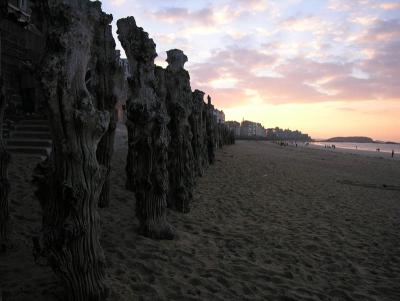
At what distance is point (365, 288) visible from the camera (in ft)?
14.9

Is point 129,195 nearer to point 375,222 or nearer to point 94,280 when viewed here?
point 94,280

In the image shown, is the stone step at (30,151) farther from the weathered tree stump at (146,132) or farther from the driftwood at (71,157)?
the driftwood at (71,157)

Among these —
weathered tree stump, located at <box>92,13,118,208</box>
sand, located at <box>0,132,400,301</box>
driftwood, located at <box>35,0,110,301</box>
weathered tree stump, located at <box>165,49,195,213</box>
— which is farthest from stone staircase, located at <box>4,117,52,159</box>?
driftwood, located at <box>35,0,110,301</box>

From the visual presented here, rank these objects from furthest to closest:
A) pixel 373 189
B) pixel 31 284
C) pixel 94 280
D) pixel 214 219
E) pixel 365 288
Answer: pixel 373 189 → pixel 214 219 → pixel 365 288 → pixel 31 284 → pixel 94 280

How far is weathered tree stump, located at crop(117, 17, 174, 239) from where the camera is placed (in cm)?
522

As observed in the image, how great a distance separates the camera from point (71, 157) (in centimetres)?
302

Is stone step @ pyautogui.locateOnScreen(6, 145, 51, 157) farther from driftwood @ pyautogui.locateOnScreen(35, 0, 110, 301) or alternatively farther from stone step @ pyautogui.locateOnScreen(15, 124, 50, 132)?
driftwood @ pyautogui.locateOnScreen(35, 0, 110, 301)

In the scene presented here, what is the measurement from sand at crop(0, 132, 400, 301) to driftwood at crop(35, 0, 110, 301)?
48 centimetres

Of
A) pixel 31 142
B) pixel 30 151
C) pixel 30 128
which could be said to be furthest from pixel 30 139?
pixel 30 128

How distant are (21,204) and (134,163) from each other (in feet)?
7.80

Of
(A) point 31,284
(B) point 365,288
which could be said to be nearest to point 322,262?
(B) point 365,288

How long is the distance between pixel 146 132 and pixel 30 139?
6461 mm

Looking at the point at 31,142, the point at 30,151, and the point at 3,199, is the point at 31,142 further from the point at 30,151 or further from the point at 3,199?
the point at 3,199

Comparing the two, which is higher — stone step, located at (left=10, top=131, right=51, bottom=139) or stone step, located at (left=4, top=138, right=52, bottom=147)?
stone step, located at (left=10, top=131, right=51, bottom=139)
